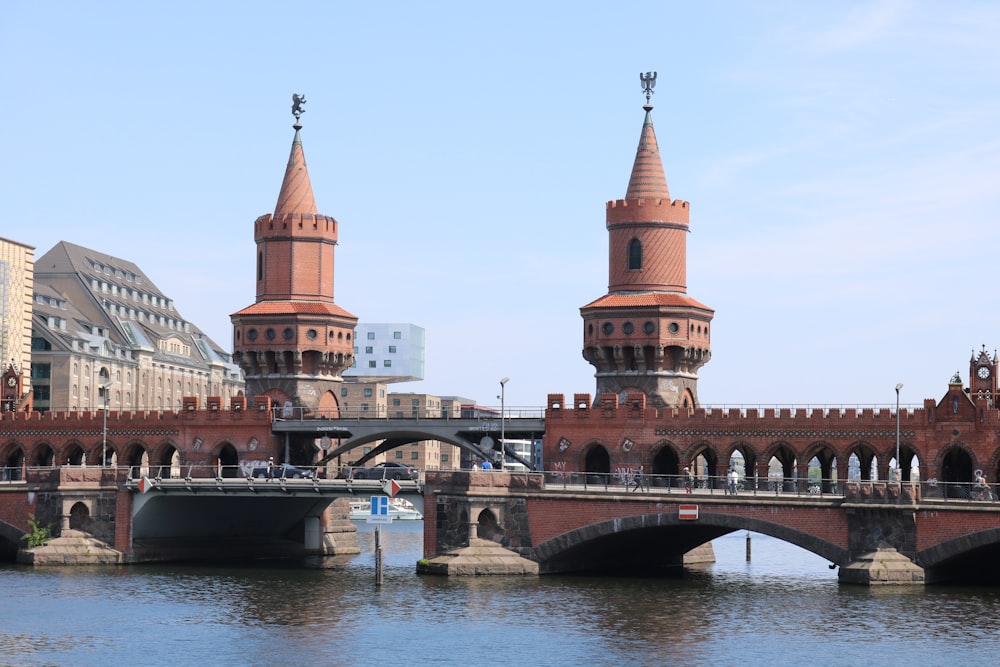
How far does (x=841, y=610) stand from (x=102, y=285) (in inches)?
4911

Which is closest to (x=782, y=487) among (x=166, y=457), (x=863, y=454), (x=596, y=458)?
(x=863, y=454)

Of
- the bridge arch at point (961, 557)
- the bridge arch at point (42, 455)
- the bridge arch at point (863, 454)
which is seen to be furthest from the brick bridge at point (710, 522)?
the bridge arch at point (42, 455)

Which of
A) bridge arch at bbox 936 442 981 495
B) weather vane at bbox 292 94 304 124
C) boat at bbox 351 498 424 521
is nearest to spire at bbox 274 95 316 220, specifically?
weather vane at bbox 292 94 304 124

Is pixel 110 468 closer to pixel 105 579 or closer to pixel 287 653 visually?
pixel 105 579

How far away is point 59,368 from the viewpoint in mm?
165875

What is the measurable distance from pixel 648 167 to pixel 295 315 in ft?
84.1

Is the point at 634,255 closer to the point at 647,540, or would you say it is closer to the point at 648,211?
the point at 648,211

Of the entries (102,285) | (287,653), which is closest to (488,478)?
(287,653)

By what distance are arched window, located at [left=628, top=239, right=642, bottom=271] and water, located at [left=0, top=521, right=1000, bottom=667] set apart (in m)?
21.3

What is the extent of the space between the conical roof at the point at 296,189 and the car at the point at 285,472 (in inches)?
753

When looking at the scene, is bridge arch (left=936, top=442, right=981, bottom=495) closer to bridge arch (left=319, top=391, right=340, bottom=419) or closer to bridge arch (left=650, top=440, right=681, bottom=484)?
bridge arch (left=650, top=440, right=681, bottom=484)

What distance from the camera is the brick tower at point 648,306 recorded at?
103875 mm

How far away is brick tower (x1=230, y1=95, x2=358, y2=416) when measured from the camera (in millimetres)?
112625

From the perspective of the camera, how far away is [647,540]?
95.1 meters
